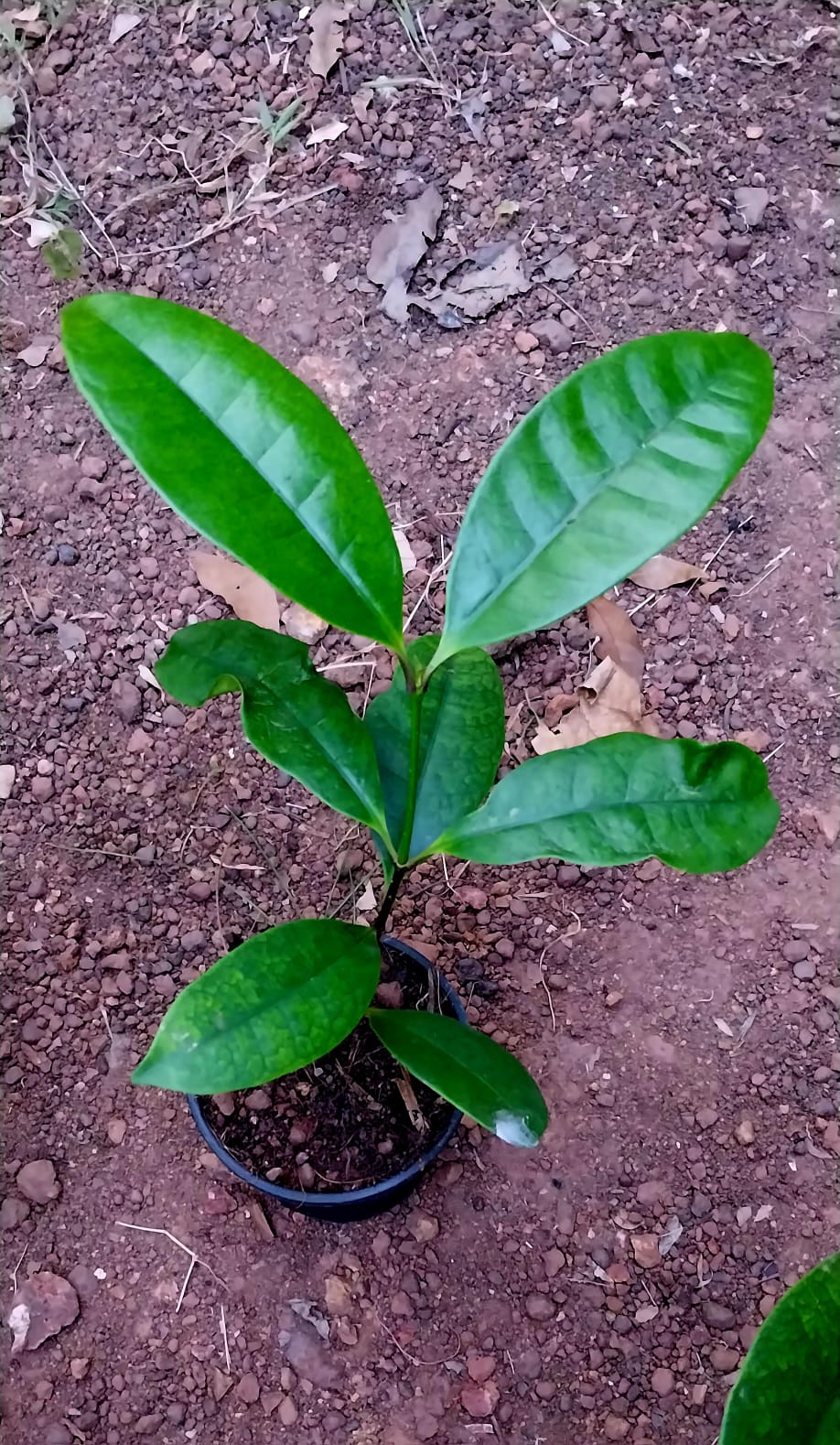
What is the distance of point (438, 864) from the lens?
5.01 feet

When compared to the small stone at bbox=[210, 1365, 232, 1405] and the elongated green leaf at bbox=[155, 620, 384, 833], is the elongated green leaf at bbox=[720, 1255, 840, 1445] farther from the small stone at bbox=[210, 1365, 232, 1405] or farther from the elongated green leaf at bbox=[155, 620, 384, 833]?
the small stone at bbox=[210, 1365, 232, 1405]

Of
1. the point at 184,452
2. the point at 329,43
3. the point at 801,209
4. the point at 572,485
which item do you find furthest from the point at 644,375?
the point at 329,43

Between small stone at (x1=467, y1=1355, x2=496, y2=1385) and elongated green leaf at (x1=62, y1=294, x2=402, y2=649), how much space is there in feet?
3.20

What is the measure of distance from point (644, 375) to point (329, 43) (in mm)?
1656

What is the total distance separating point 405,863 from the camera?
97cm

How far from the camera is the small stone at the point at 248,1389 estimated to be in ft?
4.15

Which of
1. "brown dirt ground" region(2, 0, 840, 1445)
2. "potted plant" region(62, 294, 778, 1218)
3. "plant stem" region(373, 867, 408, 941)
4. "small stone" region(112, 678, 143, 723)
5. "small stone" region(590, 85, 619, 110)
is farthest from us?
"small stone" region(590, 85, 619, 110)

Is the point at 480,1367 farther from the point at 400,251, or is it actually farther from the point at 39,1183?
the point at 400,251

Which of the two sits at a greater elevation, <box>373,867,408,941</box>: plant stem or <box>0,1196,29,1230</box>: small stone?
<box>373,867,408,941</box>: plant stem

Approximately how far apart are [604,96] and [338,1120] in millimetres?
1836

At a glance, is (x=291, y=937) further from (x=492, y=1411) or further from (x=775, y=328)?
(x=775, y=328)

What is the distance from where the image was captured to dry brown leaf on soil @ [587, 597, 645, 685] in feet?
5.25

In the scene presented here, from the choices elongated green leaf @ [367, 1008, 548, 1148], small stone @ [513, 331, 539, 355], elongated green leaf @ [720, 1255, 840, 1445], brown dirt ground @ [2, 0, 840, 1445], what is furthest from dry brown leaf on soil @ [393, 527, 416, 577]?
elongated green leaf @ [720, 1255, 840, 1445]

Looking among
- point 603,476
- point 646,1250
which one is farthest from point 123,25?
point 646,1250
